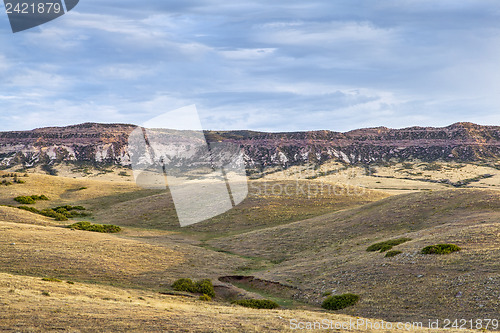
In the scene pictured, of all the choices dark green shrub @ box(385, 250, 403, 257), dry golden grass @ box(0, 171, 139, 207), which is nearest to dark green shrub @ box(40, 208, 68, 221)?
dry golden grass @ box(0, 171, 139, 207)

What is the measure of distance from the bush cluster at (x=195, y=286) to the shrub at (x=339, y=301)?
9.12 metres

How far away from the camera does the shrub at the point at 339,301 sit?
24891 millimetres

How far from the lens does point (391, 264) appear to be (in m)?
28.9

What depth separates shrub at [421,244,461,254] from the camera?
28.3m

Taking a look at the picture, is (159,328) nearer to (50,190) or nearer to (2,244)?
(2,244)

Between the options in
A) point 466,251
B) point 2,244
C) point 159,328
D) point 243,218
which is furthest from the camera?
point 243,218

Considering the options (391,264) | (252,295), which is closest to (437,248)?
(391,264)

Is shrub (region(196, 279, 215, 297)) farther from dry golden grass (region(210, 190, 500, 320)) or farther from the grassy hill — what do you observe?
dry golden grass (region(210, 190, 500, 320))

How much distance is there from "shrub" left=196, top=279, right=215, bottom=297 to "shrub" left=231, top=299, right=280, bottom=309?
3043 millimetres

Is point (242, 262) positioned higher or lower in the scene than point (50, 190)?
lower

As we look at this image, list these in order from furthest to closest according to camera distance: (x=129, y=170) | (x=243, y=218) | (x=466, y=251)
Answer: (x=129, y=170)
(x=243, y=218)
(x=466, y=251)

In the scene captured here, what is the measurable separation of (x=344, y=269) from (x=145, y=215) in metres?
47.9

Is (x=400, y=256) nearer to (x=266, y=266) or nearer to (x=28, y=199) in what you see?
(x=266, y=266)

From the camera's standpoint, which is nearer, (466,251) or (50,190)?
(466,251)
